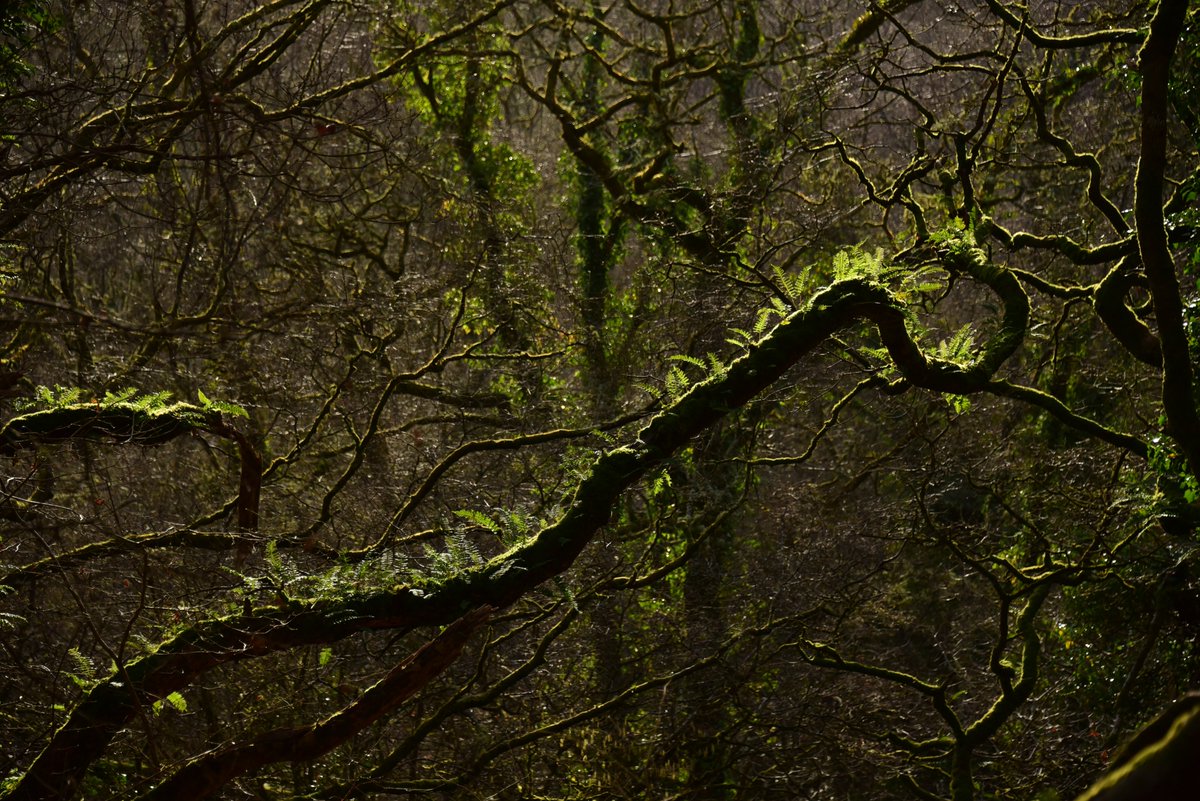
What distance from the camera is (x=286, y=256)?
1041cm

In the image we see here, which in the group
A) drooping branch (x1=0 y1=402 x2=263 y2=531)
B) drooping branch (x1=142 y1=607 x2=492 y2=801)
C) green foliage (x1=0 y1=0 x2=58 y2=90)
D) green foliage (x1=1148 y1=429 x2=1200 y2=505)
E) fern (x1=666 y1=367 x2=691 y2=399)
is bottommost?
green foliage (x1=1148 y1=429 x2=1200 y2=505)

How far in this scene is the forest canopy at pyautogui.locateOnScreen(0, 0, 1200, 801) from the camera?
4.68m

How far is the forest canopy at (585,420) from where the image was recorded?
468 cm

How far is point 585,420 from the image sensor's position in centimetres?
1059

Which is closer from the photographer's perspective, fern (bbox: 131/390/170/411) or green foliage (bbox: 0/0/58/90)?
fern (bbox: 131/390/170/411)

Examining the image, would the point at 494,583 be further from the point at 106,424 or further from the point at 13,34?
the point at 13,34

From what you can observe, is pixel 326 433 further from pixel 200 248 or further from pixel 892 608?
pixel 892 608

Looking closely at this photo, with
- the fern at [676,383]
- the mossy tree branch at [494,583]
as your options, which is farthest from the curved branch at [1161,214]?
the fern at [676,383]

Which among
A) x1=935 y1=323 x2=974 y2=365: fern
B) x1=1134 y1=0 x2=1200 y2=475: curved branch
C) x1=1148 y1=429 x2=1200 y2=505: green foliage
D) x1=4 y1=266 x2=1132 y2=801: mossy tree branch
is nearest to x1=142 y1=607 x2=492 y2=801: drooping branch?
x1=4 y1=266 x2=1132 y2=801: mossy tree branch

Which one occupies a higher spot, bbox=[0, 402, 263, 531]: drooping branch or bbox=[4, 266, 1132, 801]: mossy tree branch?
bbox=[0, 402, 263, 531]: drooping branch

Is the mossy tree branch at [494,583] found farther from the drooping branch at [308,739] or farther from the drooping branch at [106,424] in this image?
the drooping branch at [106,424]

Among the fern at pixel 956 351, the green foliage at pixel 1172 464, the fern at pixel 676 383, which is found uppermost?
the fern at pixel 676 383

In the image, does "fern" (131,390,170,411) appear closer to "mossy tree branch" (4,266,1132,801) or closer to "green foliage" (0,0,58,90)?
"mossy tree branch" (4,266,1132,801)

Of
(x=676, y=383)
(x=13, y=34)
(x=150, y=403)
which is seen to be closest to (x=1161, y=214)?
(x=676, y=383)
